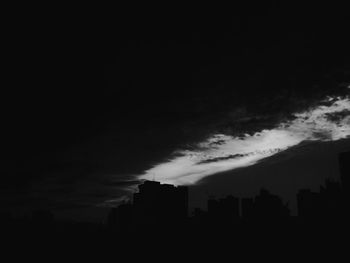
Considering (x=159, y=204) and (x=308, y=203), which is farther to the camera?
(x=159, y=204)

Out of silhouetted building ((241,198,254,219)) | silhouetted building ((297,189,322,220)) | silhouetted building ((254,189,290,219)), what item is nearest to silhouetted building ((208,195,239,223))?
silhouetted building ((241,198,254,219))

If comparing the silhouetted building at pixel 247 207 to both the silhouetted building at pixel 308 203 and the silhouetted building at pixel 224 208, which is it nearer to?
the silhouetted building at pixel 224 208

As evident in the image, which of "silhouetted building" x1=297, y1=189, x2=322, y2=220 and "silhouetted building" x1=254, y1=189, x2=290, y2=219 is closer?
"silhouetted building" x1=297, y1=189, x2=322, y2=220

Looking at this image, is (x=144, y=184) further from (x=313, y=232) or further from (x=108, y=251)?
(x=313, y=232)

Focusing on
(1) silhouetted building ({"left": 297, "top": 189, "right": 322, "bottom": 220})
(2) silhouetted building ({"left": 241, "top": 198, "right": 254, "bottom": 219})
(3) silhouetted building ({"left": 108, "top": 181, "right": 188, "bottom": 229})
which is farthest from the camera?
(2) silhouetted building ({"left": 241, "top": 198, "right": 254, "bottom": 219})

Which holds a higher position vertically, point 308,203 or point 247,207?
point 308,203

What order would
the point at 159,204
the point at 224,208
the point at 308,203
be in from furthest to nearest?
1. the point at 224,208
2. the point at 159,204
3. the point at 308,203

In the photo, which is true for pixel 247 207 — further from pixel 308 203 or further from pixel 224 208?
pixel 308 203

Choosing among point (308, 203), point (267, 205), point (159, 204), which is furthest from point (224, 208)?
point (308, 203)

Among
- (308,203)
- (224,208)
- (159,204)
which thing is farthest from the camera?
(224,208)

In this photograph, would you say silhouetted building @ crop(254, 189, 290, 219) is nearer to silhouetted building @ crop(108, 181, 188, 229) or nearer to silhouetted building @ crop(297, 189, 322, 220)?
silhouetted building @ crop(297, 189, 322, 220)

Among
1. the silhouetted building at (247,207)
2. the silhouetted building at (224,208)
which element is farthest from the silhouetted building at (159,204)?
the silhouetted building at (247,207)

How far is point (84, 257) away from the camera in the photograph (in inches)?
3967

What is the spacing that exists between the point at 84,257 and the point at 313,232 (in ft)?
205
